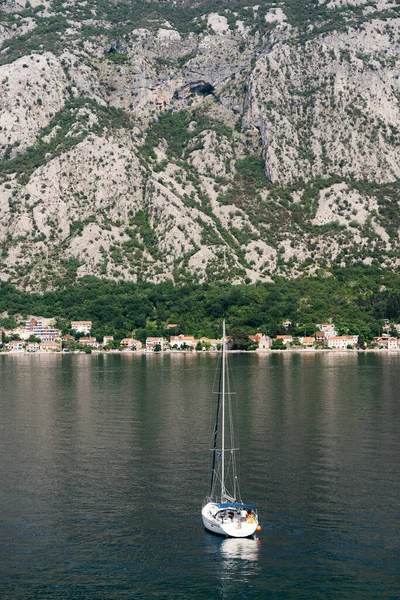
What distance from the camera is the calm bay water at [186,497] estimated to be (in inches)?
1780

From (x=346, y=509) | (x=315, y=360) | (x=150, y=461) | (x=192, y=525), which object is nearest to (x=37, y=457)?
(x=150, y=461)

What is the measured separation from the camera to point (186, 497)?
58.6m

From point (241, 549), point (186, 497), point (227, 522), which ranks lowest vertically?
point (241, 549)

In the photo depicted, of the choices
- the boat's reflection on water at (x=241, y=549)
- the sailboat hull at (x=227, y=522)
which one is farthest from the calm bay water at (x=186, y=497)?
the sailboat hull at (x=227, y=522)

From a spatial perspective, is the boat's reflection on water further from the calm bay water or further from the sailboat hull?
the sailboat hull

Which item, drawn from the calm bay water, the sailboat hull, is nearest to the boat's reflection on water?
the calm bay water

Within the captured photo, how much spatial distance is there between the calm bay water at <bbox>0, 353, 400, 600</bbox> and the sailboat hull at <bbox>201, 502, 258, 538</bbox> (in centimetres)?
57

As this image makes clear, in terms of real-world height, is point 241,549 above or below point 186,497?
below

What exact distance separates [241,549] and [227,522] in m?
2.45

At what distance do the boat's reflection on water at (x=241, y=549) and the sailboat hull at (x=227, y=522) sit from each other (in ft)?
1.30

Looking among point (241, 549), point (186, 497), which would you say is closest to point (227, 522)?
point (241, 549)

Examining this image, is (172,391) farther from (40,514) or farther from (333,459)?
(40,514)

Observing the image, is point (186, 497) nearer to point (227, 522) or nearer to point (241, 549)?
point (227, 522)

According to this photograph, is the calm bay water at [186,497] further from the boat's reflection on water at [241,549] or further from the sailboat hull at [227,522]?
the sailboat hull at [227,522]
